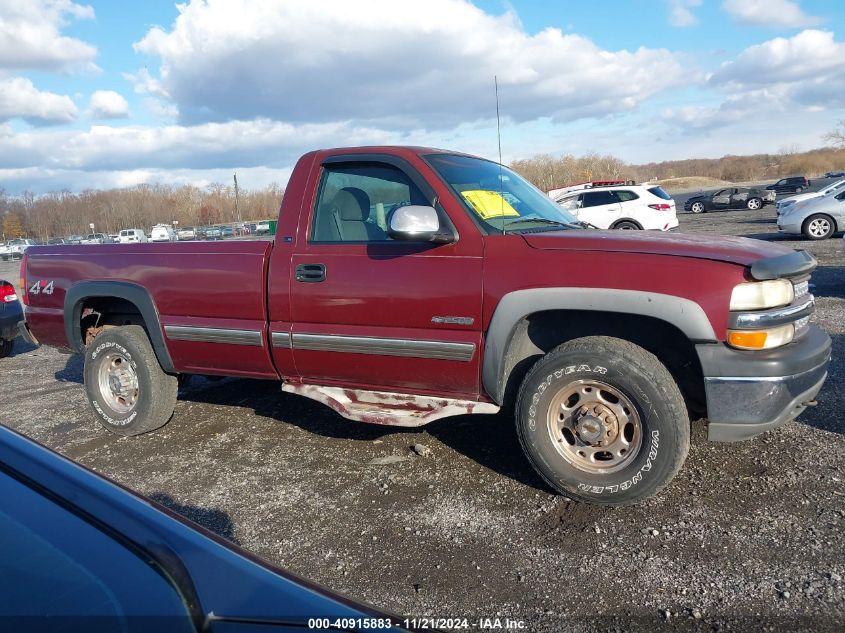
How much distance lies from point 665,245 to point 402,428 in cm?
239

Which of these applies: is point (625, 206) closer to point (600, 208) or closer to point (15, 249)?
point (600, 208)

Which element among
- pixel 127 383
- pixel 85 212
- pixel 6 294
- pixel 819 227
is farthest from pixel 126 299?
pixel 85 212

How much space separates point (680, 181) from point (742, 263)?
83.8m

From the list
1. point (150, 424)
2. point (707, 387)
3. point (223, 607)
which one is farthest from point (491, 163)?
point (223, 607)

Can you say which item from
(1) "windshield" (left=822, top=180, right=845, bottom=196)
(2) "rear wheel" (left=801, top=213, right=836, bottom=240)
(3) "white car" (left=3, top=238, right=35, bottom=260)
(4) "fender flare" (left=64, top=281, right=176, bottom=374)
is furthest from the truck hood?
(3) "white car" (left=3, top=238, right=35, bottom=260)

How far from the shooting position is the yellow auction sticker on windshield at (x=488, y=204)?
378 cm

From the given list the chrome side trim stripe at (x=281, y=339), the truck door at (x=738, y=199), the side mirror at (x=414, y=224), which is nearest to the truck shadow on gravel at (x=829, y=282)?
the side mirror at (x=414, y=224)

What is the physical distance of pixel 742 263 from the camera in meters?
3.06

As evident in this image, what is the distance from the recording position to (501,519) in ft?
10.9

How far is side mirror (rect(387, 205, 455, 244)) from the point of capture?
11.1 feet

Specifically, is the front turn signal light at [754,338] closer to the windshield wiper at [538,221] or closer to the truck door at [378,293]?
the truck door at [378,293]

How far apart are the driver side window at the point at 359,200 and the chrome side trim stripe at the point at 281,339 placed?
2.10 ft

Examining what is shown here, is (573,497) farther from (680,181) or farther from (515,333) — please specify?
(680,181)

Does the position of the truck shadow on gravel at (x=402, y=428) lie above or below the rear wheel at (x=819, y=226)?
below
